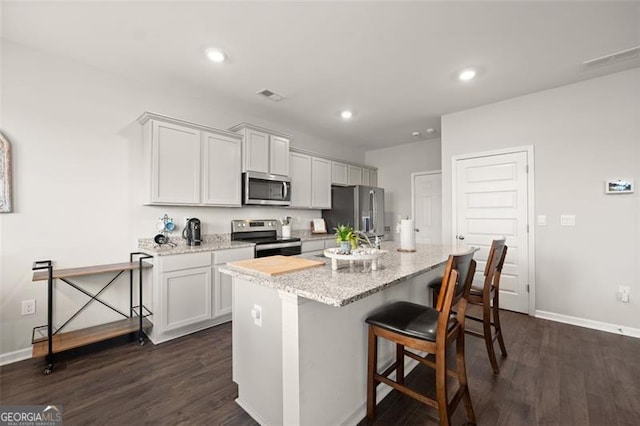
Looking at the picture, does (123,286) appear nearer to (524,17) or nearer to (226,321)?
(226,321)

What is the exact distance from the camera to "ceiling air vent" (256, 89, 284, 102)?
3.24 meters

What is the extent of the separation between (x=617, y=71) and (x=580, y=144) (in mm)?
772

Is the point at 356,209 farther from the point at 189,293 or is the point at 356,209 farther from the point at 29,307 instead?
the point at 29,307

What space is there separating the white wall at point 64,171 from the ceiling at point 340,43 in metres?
0.22

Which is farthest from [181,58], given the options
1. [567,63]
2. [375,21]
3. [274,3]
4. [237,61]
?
[567,63]

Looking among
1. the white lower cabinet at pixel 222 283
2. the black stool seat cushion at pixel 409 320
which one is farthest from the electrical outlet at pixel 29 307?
the black stool seat cushion at pixel 409 320

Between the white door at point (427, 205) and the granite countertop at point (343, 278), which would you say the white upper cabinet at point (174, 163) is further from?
the white door at point (427, 205)

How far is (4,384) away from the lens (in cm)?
196

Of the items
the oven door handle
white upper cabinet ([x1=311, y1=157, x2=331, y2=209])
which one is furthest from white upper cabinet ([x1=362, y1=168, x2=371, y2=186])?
the oven door handle

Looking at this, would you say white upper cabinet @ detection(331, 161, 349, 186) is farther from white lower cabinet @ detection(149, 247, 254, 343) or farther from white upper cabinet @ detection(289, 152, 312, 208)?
white lower cabinet @ detection(149, 247, 254, 343)

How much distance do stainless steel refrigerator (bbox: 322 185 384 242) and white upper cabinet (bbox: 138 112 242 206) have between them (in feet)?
6.61

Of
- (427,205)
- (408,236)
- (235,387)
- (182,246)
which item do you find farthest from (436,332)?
(427,205)

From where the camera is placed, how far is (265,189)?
3.77m

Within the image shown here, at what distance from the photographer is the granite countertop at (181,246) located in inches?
104
